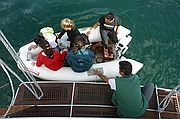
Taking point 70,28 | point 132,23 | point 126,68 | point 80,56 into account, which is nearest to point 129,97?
point 126,68

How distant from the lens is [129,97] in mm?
4785

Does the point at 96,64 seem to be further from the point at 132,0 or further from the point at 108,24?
the point at 132,0

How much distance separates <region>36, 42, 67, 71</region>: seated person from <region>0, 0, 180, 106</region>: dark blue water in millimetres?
1405

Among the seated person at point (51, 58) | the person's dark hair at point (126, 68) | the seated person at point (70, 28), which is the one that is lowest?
the seated person at point (51, 58)

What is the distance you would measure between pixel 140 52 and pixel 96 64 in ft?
5.47

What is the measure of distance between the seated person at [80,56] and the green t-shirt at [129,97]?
107 centimetres

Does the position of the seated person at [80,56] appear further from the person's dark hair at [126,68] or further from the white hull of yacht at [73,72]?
the person's dark hair at [126,68]

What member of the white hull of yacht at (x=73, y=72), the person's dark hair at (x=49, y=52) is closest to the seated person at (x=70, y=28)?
the white hull of yacht at (x=73, y=72)

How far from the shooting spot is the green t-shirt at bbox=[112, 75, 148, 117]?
15.6 ft

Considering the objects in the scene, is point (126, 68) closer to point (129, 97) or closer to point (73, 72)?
point (129, 97)

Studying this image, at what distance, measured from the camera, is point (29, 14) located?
8.78 m

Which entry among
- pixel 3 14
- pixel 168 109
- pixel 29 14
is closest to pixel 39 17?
pixel 29 14

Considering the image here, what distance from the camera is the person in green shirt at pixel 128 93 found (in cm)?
475

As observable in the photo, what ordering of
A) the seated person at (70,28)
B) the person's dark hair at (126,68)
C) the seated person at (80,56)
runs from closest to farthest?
1. the person's dark hair at (126,68)
2. the seated person at (80,56)
3. the seated person at (70,28)
